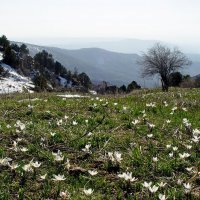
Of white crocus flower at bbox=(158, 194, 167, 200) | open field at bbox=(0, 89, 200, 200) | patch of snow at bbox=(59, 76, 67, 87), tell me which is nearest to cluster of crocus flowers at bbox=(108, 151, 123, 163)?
open field at bbox=(0, 89, 200, 200)

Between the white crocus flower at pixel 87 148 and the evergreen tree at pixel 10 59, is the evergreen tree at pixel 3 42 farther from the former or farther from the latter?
the white crocus flower at pixel 87 148

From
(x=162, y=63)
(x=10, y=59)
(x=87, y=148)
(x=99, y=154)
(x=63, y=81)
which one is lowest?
(x=63, y=81)

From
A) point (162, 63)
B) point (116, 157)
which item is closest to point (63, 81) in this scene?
point (162, 63)

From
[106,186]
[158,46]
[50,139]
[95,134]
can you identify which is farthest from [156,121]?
[158,46]

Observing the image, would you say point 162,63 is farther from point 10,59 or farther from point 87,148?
point 87,148

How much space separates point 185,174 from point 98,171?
1.51 metres

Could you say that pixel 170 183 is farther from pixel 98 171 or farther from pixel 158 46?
pixel 158 46

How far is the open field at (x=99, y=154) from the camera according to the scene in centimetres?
664

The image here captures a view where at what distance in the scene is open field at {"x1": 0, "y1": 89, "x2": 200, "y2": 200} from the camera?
21.8 ft

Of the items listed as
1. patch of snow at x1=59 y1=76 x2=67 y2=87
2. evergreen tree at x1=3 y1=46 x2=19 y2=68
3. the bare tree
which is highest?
the bare tree

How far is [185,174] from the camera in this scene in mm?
7504

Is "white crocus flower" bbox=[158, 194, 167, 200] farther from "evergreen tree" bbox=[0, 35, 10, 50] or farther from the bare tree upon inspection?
"evergreen tree" bbox=[0, 35, 10, 50]

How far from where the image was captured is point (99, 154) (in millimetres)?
8430

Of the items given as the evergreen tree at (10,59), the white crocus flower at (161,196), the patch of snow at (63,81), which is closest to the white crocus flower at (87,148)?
the white crocus flower at (161,196)
